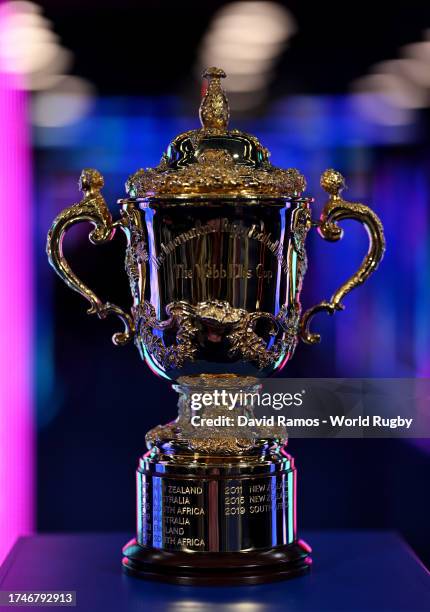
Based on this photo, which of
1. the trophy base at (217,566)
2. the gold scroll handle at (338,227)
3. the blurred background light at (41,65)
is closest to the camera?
the trophy base at (217,566)

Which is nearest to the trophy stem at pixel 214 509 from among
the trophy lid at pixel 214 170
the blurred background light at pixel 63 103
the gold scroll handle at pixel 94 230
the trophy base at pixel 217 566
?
the trophy base at pixel 217 566

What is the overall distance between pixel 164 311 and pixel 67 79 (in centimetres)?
75

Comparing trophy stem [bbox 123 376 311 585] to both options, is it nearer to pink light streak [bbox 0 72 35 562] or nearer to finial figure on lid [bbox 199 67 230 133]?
finial figure on lid [bbox 199 67 230 133]

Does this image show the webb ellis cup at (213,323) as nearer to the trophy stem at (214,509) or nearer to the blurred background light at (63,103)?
the trophy stem at (214,509)

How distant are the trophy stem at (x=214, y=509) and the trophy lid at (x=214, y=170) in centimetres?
29

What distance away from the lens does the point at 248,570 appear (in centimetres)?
187

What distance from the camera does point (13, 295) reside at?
247 centimetres

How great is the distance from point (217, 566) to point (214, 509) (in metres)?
0.08

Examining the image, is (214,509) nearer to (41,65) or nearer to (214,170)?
(214,170)

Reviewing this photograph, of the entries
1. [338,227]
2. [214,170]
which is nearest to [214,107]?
[214,170]

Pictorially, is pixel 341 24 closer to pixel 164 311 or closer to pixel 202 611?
pixel 164 311

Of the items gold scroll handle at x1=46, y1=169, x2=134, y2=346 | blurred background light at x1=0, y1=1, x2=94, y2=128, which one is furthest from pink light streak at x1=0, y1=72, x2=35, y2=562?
gold scroll handle at x1=46, y1=169, x2=134, y2=346

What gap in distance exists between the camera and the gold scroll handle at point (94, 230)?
6.42 ft

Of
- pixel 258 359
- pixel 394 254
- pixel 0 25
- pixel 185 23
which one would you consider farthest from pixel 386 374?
pixel 0 25
